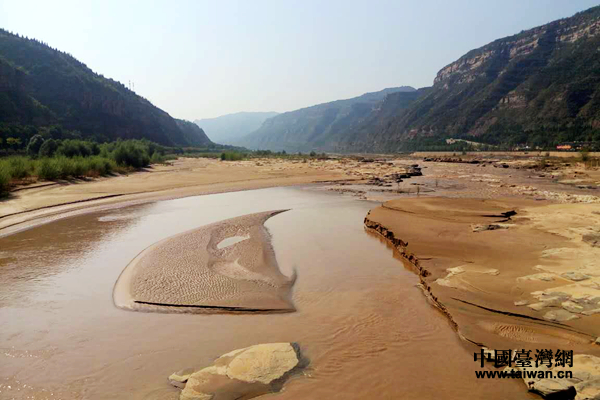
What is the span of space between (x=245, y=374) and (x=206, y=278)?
4.50 m

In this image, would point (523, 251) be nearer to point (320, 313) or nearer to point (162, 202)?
point (320, 313)

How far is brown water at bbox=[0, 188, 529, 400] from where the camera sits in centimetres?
498

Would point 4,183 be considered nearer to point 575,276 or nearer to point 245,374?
point 245,374

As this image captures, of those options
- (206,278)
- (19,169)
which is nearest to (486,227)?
(206,278)

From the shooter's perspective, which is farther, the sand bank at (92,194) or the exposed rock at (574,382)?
the sand bank at (92,194)

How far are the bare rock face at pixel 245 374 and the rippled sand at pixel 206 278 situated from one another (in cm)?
188

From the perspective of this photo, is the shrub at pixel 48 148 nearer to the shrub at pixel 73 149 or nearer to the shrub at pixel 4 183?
the shrub at pixel 73 149

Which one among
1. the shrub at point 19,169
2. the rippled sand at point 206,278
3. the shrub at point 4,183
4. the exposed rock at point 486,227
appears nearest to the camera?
the rippled sand at point 206,278

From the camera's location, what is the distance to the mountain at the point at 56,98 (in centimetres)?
7044

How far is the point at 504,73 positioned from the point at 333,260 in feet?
469

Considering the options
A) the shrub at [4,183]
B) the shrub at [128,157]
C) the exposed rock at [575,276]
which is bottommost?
the exposed rock at [575,276]

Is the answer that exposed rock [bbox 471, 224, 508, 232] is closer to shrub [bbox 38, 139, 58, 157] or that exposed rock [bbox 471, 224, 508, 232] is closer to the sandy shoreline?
the sandy shoreline

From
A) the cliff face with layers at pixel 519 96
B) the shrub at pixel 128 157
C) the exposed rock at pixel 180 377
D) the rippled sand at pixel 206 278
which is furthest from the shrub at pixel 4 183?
the cliff face with layers at pixel 519 96

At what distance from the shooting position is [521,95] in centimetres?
10919
